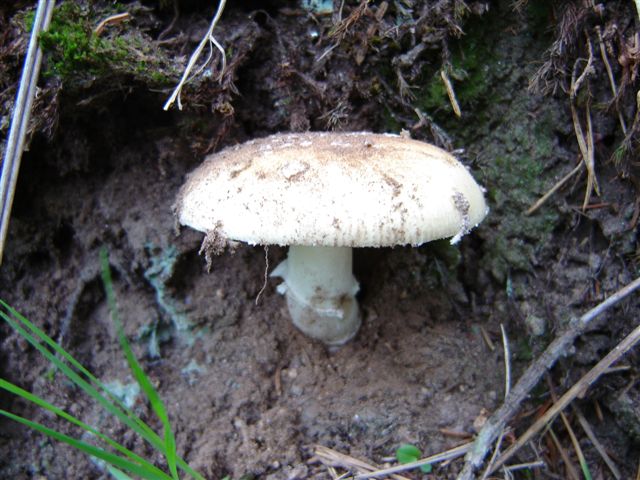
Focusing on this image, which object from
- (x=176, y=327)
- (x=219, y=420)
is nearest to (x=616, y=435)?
(x=219, y=420)

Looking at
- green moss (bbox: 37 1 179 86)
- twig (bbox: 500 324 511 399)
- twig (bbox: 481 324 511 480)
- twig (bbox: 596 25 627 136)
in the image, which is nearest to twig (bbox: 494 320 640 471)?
twig (bbox: 481 324 511 480)

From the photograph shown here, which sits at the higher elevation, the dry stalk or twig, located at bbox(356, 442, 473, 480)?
the dry stalk

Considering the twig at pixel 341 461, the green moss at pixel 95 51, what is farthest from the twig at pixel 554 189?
the green moss at pixel 95 51

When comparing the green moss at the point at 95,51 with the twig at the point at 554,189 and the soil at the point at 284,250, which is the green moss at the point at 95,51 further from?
the twig at the point at 554,189

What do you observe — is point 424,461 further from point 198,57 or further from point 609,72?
point 198,57

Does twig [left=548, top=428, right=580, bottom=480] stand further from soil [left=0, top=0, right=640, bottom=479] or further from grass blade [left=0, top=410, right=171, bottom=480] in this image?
grass blade [left=0, top=410, right=171, bottom=480]

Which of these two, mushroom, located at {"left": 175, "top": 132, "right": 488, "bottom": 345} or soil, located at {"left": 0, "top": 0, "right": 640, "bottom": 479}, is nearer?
mushroom, located at {"left": 175, "top": 132, "right": 488, "bottom": 345}
